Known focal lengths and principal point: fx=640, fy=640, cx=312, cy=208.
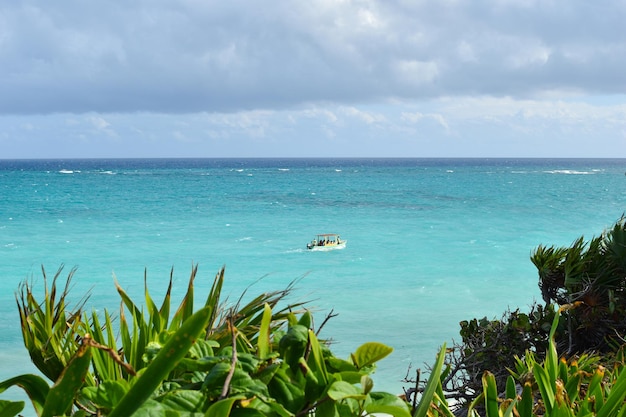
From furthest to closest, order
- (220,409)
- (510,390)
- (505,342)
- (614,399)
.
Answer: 1. (505,342)
2. (510,390)
3. (614,399)
4. (220,409)

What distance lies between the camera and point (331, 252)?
83.9 ft

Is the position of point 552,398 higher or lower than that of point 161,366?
lower

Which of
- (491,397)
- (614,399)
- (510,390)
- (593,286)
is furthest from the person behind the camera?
(593,286)

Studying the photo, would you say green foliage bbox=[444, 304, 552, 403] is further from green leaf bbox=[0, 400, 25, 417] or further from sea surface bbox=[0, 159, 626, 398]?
green leaf bbox=[0, 400, 25, 417]

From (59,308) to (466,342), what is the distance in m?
4.53

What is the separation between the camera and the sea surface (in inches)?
604

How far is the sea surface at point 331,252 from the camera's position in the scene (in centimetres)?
1535

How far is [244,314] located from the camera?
1930 millimetres

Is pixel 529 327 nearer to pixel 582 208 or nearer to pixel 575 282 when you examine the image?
pixel 575 282

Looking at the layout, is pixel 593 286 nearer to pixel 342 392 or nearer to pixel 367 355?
pixel 367 355

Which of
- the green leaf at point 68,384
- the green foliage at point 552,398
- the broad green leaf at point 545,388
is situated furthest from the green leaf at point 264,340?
the broad green leaf at point 545,388

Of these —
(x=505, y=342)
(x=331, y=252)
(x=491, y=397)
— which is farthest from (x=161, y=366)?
(x=331, y=252)

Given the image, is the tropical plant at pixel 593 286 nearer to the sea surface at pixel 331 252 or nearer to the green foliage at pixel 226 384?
the sea surface at pixel 331 252

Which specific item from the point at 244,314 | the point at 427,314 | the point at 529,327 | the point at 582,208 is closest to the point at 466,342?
the point at 529,327
